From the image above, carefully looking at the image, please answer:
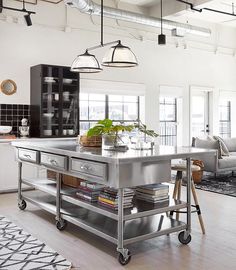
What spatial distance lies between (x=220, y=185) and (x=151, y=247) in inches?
146

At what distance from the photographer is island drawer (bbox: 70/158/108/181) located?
3.09 m

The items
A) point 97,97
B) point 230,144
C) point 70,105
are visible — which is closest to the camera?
point 70,105

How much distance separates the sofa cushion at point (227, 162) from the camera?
7309mm

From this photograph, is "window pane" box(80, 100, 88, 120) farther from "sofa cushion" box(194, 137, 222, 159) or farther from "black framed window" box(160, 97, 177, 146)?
"sofa cushion" box(194, 137, 222, 159)

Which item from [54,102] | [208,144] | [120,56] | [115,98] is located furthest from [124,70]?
[120,56]

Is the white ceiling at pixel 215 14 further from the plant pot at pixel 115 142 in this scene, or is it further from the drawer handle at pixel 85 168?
the drawer handle at pixel 85 168

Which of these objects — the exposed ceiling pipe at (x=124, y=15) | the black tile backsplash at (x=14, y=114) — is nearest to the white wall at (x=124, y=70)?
the black tile backsplash at (x=14, y=114)

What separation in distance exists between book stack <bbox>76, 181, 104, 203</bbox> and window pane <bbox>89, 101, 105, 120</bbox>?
4.05 meters

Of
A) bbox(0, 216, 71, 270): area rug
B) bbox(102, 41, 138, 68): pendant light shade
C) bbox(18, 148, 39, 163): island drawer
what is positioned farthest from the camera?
bbox(18, 148, 39, 163): island drawer

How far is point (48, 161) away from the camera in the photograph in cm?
397

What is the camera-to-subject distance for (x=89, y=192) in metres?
3.69

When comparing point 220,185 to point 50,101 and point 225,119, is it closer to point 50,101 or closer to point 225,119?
point 50,101

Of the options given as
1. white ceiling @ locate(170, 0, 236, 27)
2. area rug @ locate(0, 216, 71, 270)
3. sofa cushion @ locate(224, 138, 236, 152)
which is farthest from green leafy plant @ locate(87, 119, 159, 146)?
sofa cushion @ locate(224, 138, 236, 152)

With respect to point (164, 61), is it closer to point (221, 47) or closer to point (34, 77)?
point (221, 47)
